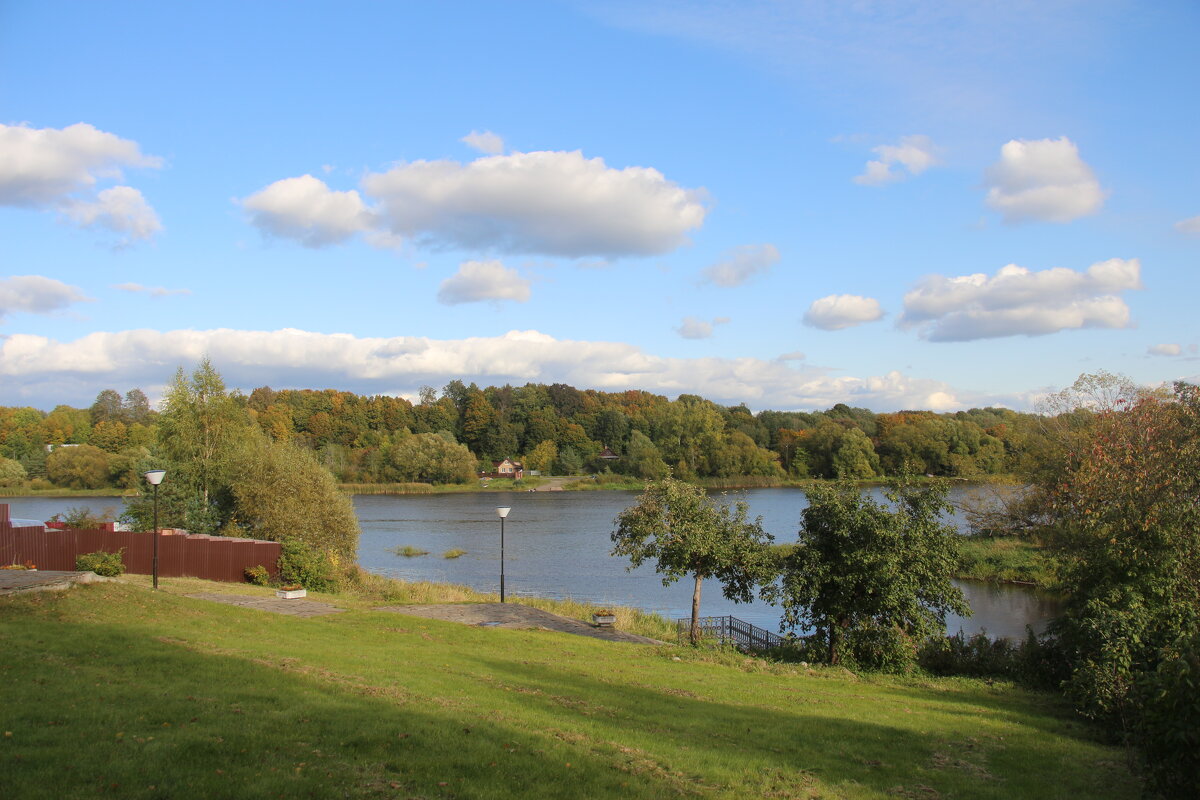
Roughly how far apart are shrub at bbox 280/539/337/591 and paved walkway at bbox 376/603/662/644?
5210 millimetres

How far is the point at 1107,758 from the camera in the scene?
12.4m

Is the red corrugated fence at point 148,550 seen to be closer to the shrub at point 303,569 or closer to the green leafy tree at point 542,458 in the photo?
the shrub at point 303,569

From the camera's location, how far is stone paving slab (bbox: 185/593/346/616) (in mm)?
19516

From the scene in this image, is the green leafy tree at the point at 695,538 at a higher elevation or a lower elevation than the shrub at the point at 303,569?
higher

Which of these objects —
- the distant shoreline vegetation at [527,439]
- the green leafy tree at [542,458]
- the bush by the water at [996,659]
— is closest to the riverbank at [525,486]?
the distant shoreline vegetation at [527,439]

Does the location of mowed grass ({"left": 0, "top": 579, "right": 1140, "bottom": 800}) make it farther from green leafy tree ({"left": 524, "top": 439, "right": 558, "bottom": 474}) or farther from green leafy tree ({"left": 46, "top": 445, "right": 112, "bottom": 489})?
green leafy tree ({"left": 524, "top": 439, "right": 558, "bottom": 474})

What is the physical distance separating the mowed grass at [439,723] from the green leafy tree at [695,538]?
5310 mm

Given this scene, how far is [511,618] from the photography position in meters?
21.6

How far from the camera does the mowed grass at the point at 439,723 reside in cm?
714

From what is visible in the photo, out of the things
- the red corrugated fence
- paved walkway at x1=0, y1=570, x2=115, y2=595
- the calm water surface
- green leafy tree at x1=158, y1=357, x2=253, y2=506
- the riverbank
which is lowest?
the calm water surface

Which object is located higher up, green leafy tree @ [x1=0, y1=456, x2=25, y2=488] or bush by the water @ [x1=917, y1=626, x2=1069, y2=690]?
green leafy tree @ [x1=0, y1=456, x2=25, y2=488]

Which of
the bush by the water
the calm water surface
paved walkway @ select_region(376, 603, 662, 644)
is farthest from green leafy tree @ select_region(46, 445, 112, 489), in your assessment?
the bush by the water

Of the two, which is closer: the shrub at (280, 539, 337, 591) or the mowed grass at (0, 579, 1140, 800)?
the mowed grass at (0, 579, 1140, 800)

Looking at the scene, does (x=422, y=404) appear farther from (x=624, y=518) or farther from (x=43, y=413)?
(x=624, y=518)
